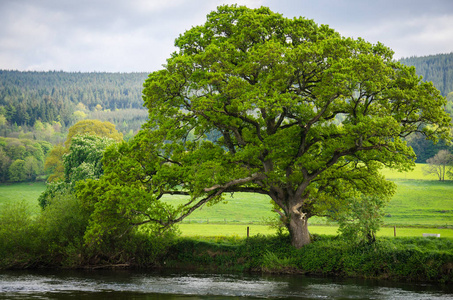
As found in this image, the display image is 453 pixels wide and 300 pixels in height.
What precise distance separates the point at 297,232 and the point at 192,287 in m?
9.14

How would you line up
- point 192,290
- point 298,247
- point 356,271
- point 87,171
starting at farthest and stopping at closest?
point 87,171 < point 298,247 < point 356,271 < point 192,290

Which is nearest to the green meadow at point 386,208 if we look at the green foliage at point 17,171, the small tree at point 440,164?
the small tree at point 440,164

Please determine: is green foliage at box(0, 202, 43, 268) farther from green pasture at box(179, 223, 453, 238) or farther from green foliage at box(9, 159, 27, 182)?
green foliage at box(9, 159, 27, 182)

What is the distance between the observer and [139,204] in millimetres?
28609

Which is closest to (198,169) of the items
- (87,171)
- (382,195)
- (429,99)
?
(382,195)

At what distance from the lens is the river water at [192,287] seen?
22.8 meters

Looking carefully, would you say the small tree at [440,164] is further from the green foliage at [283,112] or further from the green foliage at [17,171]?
the green foliage at [17,171]

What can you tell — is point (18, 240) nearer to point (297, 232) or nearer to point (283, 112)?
point (297, 232)

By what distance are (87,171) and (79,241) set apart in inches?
763

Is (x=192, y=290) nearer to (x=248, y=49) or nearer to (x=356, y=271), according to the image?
(x=356, y=271)

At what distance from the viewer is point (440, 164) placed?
10688cm

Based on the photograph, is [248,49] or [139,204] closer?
[139,204]

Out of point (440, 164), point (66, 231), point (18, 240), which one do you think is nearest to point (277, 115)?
point (66, 231)

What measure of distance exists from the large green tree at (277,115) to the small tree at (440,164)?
260 feet
